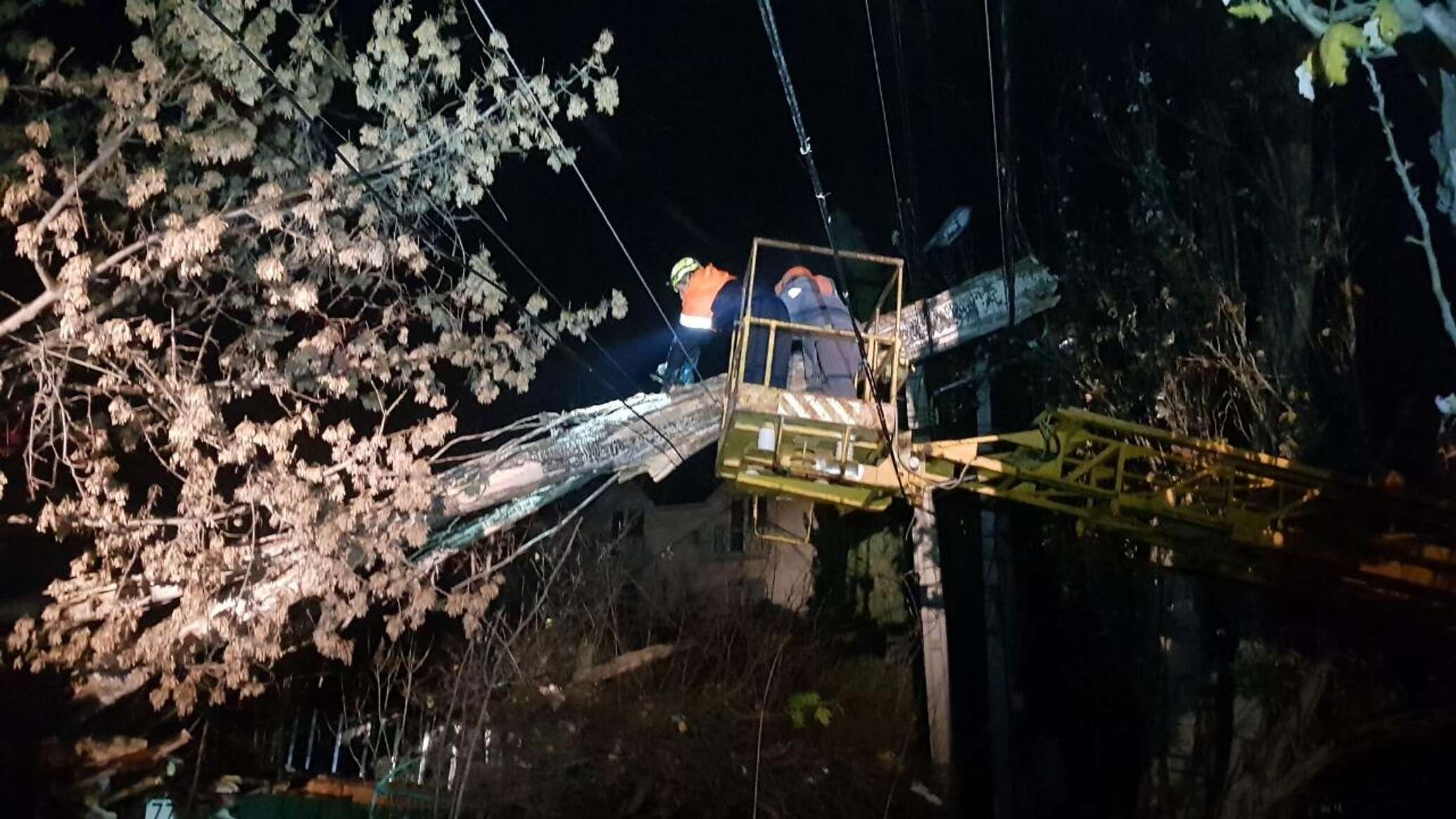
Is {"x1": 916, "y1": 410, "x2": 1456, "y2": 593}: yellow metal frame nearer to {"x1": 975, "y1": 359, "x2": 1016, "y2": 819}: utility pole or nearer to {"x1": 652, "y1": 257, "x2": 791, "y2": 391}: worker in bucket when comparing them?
{"x1": 652, "y1": 257, "x2": 791, "y2": 391}: worker in bucket

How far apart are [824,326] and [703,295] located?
1179 mm

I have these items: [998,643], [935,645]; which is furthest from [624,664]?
[998,643]

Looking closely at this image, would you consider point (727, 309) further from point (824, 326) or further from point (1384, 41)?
point (1384, 41)

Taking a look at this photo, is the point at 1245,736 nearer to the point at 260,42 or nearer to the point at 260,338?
the point at 260,338

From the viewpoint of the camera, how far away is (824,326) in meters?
7.97

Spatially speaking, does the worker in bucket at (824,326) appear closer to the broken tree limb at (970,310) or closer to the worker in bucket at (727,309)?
the worker in bucket at (727,309)

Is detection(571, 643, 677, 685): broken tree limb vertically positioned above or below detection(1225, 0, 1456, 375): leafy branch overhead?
below

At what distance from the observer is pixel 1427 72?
12.0 ft

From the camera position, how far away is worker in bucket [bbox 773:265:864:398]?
25.7 ft

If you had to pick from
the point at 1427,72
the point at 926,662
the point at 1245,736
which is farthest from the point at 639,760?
the point at 1427,72

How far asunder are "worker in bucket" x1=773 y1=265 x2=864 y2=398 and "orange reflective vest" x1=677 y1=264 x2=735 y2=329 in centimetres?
53

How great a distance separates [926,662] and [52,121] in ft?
30.2

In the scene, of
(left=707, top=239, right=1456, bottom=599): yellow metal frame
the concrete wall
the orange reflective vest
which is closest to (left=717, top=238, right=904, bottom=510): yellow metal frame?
(left=707, top=239, right=1456, bottom=599): yellow metal frame

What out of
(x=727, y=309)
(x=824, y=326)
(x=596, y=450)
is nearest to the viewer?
(x=824, y=326)
